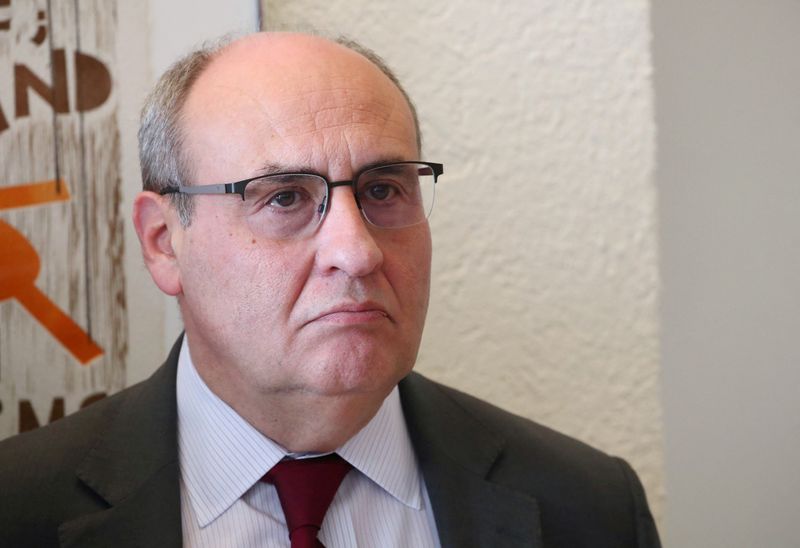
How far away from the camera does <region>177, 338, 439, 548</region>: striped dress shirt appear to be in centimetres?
105

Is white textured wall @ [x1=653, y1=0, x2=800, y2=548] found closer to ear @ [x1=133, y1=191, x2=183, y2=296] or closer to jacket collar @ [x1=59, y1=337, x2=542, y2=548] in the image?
jacket collar @ [x1=59, y1=337, x2=542, y2=548]

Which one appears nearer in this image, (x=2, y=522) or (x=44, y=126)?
(x=2, y=522)

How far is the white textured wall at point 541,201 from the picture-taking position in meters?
1.49

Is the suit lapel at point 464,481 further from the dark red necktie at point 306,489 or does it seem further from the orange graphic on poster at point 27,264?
the orange graphic on poster at point 27,264

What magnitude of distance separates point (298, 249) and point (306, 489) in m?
0.28

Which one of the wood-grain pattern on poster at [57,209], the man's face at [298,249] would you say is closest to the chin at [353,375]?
the man's face at [298,249]

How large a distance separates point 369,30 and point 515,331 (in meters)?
0.55

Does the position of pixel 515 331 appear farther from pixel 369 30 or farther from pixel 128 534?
pixel 128 534

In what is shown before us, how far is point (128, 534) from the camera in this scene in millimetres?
1011

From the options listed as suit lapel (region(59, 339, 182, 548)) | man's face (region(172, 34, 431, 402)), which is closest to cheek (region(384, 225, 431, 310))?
man's face (region(172, 34, 431, 402))

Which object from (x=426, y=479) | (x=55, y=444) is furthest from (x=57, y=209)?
(x=426, y=479)

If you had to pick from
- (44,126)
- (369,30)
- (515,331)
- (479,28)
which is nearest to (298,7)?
(369,30)

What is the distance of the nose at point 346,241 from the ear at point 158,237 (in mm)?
216

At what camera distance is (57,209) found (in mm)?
1257
